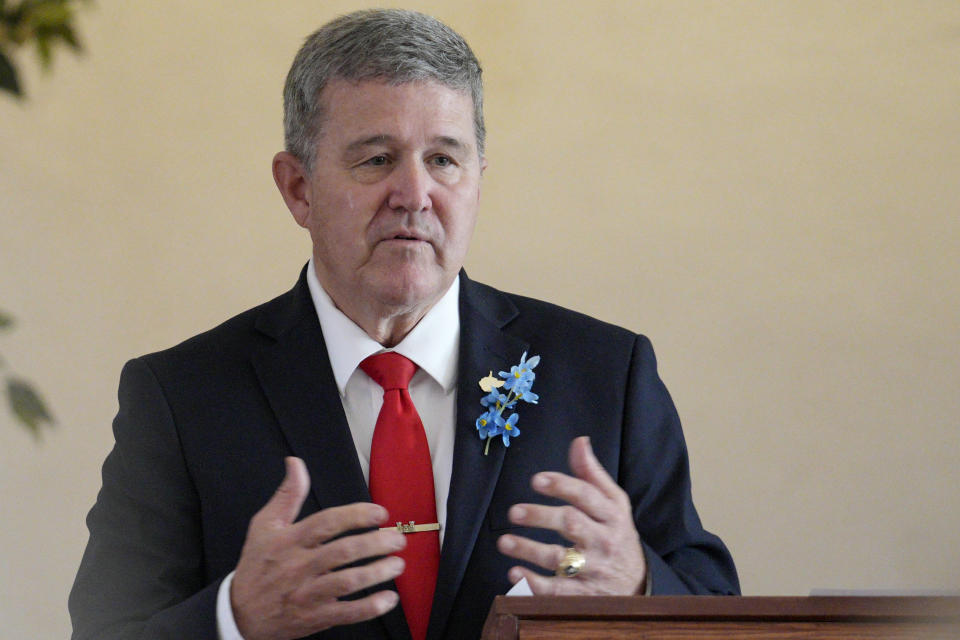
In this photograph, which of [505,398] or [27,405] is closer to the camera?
[27,405]

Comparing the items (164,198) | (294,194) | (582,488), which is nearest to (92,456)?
(164,198)

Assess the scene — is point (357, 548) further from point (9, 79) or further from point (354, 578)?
point (9, 79)

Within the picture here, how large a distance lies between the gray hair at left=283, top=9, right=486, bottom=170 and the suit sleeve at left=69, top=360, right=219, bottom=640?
57cm

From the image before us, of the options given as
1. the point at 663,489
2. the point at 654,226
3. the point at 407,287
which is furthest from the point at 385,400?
the point at 654,226

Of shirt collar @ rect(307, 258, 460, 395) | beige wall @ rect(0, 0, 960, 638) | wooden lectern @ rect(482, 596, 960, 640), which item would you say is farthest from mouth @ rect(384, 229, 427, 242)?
beige wall @ rect(0, 0, 960, 638)

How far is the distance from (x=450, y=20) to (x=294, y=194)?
116 centimetres

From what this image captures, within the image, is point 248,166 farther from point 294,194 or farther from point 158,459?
point 158,459

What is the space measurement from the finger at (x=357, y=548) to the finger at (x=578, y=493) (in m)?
0.18

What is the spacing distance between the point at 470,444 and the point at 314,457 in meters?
0.26

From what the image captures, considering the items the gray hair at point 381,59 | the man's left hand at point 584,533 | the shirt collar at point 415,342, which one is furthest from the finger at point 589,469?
the gray hair at point 381,59

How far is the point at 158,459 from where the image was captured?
6.65 ft

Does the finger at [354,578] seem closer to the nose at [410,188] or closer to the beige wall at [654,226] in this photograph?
the nose at [410,188]

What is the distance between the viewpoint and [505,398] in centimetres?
205

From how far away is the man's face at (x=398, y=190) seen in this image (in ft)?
6.82
